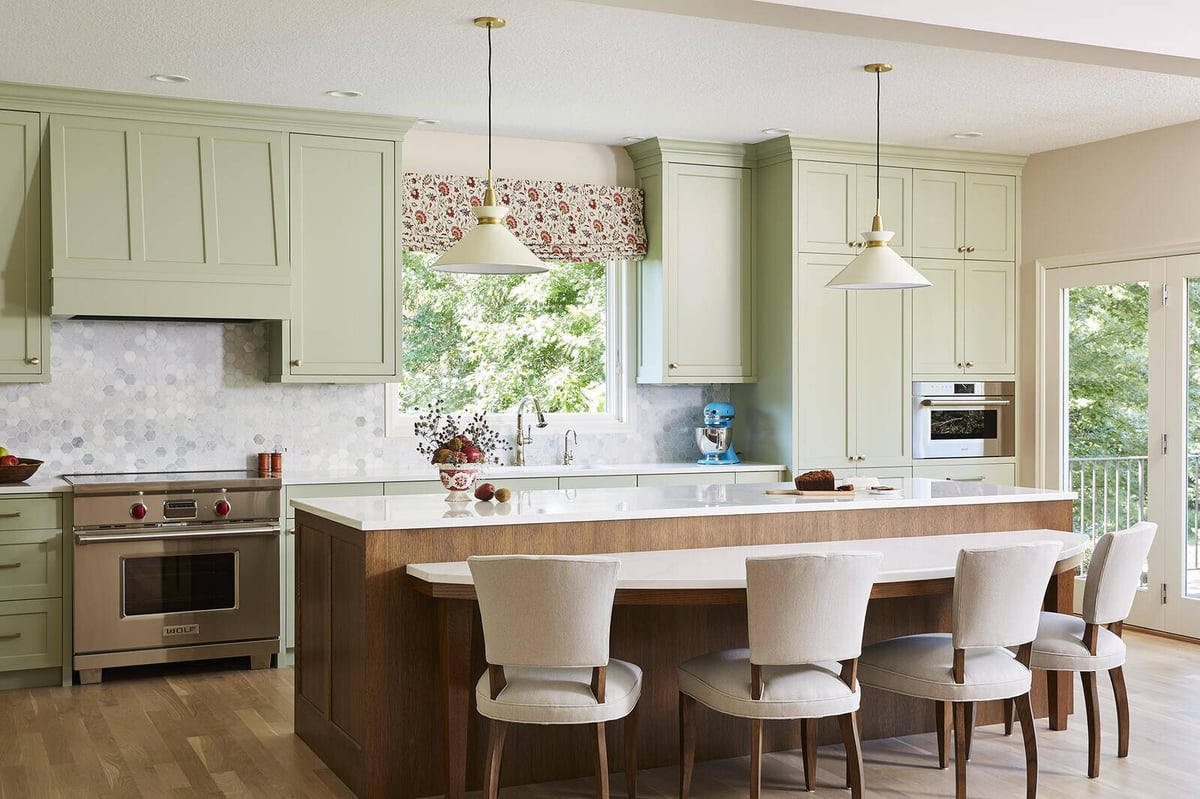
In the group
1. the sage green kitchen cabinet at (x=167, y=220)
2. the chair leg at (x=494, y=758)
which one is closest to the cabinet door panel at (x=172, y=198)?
the sage green kitchen cabinet at (x=167, y=220)

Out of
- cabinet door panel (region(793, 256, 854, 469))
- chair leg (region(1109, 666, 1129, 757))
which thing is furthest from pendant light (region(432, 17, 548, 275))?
cabinet door panel (region(793, 256, 854, 469))

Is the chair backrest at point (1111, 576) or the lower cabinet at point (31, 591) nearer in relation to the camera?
the chair backrest at point (1111, 576)

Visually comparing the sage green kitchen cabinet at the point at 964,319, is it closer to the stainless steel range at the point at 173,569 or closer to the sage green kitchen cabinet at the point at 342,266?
the sage green kitchen cabinet at the point at 342,266

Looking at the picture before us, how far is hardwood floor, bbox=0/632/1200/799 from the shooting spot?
149 inches

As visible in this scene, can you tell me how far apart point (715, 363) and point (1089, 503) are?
83.3 inches

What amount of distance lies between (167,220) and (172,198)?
0.10 metres

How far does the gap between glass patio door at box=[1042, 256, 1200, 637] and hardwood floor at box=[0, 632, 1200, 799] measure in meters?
1.19

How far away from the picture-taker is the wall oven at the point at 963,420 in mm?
6738

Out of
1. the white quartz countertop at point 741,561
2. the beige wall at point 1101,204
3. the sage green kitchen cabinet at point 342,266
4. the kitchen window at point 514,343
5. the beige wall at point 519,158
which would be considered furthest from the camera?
the kitchen window at point 514,343

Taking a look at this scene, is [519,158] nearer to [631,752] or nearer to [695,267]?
[695,267]

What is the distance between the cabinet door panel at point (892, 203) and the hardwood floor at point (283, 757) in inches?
102

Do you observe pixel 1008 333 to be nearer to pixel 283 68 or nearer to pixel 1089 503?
pixel 1089 503

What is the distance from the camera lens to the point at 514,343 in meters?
6.61

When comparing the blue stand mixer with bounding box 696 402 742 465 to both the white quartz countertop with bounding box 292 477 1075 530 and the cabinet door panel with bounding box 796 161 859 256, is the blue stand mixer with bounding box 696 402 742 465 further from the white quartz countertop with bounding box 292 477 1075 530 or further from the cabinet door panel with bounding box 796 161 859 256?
the white quartz countertop with bounding box 292 477 1075 530
